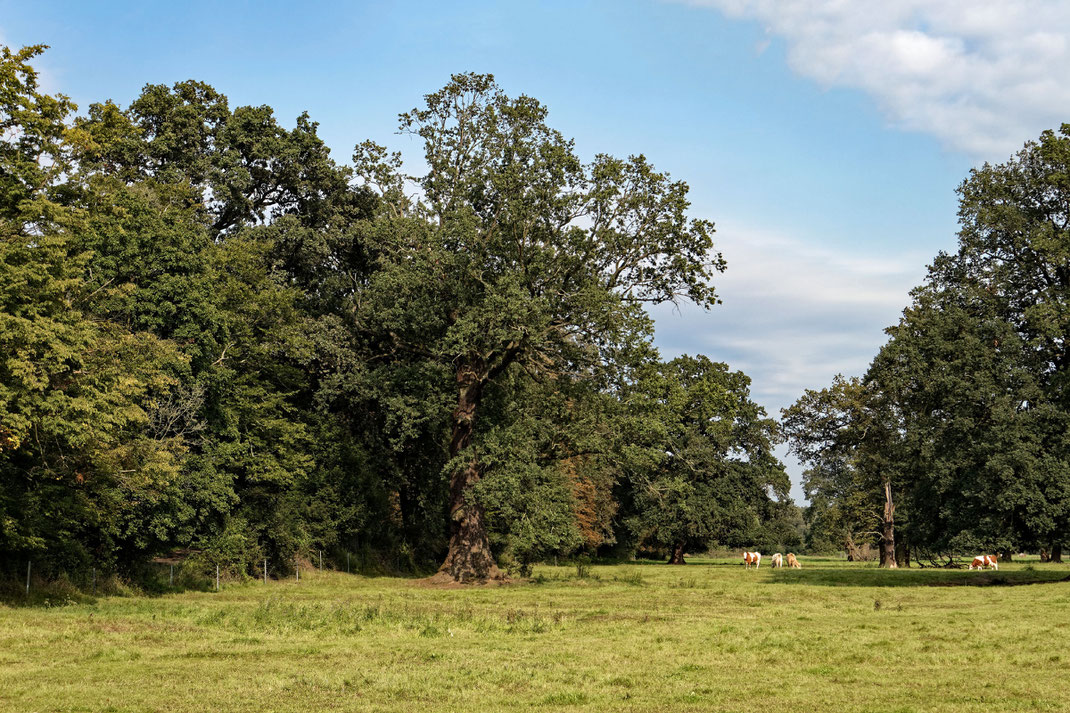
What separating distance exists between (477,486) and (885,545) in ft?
124

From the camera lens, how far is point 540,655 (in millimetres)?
19922

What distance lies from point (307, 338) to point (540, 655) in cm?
3146

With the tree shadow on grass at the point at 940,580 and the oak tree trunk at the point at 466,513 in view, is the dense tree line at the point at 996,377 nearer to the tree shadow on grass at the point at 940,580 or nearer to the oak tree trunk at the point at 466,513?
the tree shadow on grass at the point at 940,580

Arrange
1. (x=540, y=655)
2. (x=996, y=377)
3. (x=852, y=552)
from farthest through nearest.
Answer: (x=852, y=552) < (x=996, y=377) < (x=540, y=655)

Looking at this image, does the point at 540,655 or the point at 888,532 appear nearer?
the point at 540,655

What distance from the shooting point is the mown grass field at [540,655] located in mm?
15023

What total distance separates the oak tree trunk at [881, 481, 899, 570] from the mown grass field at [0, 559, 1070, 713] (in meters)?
32.3

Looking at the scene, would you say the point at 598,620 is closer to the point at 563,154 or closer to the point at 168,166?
the point at 563,154

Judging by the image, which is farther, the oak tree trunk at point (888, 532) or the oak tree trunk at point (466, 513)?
the oak tree trunk at point (888, 532)

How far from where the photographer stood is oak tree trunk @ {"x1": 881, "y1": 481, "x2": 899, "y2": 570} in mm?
65875

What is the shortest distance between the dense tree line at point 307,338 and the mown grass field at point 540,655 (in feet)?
18.1

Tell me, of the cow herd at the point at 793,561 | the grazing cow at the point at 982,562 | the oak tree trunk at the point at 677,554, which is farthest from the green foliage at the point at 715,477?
the grazing cow at the point at 982,562

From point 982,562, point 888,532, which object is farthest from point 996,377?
point 888,532

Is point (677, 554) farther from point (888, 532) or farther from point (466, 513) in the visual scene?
point (466, 513)
